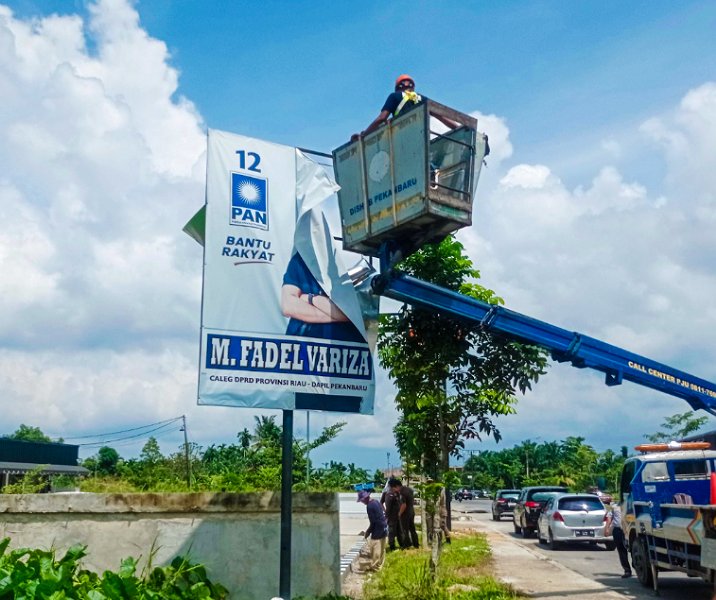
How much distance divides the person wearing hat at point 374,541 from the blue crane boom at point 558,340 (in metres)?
4.59

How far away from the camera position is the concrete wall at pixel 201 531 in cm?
751

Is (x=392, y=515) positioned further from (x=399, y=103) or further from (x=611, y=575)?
(x=399, y=103)

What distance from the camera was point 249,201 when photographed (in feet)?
26.1

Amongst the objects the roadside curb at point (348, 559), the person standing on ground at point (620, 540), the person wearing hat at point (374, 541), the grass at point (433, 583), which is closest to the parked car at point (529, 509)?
the roadside curb at point (348, 559)

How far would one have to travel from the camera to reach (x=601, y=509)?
21.3m

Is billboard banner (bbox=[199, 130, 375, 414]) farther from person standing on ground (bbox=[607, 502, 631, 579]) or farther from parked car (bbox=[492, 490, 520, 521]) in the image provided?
parked car (bbox=[492, 490, 520, 521])

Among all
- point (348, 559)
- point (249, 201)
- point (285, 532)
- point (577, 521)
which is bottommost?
point (348, 559)

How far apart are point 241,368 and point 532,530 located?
71.9ft

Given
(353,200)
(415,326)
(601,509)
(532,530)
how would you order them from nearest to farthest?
1. (353,200)
2. (415,326)
3. (601,509)
4. (532,530)

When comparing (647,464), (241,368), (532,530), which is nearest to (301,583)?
(241,368)

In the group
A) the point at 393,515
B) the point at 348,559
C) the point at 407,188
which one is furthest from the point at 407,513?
the point at 407,188

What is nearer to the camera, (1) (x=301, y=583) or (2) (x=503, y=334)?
(1) (x=301, y=583)

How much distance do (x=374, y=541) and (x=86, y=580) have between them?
7831 millimetres

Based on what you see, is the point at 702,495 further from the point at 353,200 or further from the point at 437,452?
→ the point at 353,200
